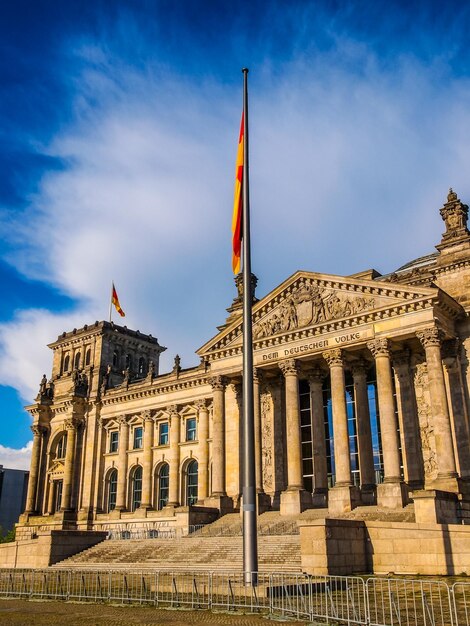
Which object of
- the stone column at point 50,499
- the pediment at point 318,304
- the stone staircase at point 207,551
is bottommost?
the stone staircase at point 207,551

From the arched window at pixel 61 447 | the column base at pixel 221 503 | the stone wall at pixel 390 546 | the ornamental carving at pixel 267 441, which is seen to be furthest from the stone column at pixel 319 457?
the arched window at pixel 61 447

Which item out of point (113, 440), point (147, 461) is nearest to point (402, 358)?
point (147, 461)

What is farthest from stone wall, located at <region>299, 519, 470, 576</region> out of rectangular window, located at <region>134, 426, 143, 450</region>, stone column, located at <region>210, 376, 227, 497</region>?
rectangular window, located at <region>134, 426, 143, 450</region>

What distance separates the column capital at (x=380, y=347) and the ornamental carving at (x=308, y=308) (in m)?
2.32

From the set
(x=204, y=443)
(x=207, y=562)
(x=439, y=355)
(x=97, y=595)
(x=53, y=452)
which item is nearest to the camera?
(x=97, y=595)

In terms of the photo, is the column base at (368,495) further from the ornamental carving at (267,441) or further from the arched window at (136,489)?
the arched window at (136,489)

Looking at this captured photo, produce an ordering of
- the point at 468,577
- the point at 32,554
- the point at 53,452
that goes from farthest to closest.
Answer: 1. the point at 53,452
2. the point at 32,554
3. the point at 468,577

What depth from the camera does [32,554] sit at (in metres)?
39.7

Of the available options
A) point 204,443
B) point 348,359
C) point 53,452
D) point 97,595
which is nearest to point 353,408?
point 348,359

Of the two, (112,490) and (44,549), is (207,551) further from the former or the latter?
(112,490)

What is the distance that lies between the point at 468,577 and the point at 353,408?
1848 cm

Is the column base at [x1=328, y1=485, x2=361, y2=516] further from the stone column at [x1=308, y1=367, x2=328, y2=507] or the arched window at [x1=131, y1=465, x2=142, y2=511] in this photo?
the arched window at [x1=131, y1=465, x2=142, y2=511]

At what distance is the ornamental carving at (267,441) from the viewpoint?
45.4 meters

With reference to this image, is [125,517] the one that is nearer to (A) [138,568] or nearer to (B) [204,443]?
(B) [204,443]
